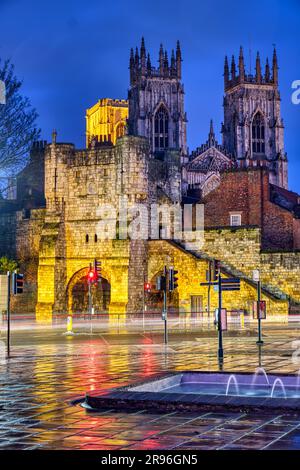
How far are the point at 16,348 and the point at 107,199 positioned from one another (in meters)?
26.6

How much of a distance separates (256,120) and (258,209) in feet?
211

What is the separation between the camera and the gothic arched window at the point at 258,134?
11088cm

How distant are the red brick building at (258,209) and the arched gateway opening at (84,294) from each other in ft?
29.5

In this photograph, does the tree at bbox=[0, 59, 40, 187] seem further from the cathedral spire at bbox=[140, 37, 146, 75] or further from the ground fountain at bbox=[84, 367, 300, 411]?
the cathedral spire at bbox=[140, 37, 146, 75]

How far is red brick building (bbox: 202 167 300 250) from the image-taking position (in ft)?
160

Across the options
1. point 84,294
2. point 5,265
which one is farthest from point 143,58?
point 5,265

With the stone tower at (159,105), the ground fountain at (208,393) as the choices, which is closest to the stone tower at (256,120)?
the stone tower at (159,105)

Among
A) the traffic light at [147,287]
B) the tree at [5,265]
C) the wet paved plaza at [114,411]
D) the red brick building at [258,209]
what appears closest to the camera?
the wet paved plaza at [114,411]

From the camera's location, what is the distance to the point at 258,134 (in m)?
112

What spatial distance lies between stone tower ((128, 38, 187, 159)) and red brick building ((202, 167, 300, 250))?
5354 cm

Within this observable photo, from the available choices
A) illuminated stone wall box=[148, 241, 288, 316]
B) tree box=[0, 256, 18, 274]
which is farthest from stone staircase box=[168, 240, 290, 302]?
tree box=[0, 256, 18, 274]

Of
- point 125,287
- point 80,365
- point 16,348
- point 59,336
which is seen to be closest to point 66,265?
point 125,287

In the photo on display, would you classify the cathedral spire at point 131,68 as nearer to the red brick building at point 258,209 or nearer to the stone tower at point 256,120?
the stone tower at point 256,120

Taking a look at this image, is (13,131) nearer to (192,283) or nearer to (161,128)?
(192,283)
